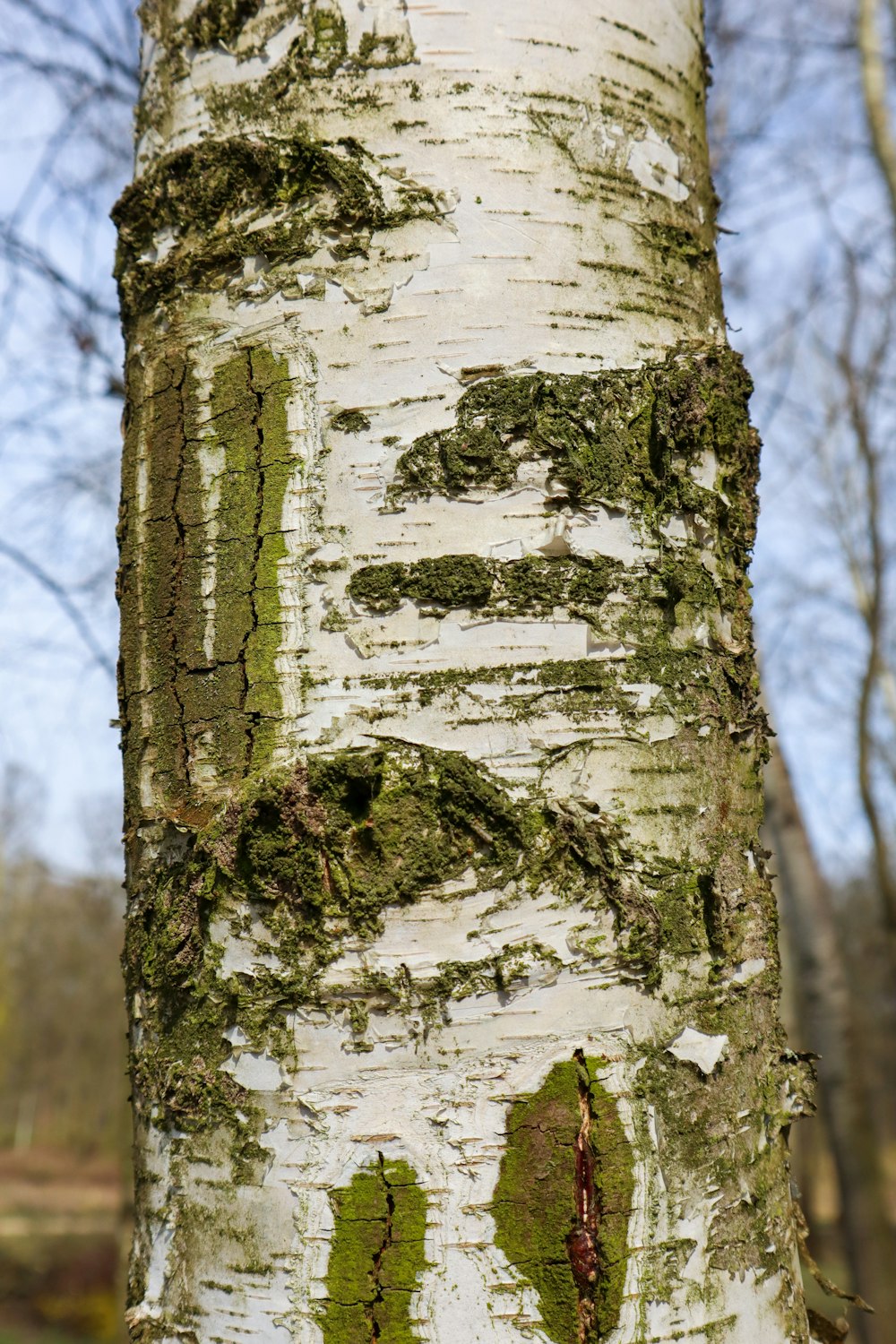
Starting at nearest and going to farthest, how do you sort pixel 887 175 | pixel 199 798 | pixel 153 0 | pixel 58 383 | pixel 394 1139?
pixel 394 1139 < pixel 199 798 < pixel 153 0 < pixel 58 383 < pixel 887 175

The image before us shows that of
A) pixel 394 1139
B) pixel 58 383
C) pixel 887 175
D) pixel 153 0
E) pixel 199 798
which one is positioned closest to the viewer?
pixel 394 1139

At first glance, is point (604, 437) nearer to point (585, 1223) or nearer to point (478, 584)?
point (478, 584)

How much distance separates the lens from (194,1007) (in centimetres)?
96

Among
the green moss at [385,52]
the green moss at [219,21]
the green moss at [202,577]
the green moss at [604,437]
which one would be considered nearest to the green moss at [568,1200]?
the green moss at [202,577]

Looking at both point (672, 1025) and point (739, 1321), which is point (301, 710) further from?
point (739, 1321)

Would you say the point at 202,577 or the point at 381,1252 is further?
the point at 202,577

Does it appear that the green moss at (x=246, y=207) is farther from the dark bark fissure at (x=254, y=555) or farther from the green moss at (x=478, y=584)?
the green moss at (x=478, y=584)

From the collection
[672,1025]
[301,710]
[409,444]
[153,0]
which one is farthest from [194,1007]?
[153,0]

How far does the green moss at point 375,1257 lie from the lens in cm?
85

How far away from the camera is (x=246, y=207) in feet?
3.45

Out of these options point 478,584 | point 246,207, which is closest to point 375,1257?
point 478,584

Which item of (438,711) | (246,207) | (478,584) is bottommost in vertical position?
(438,711)

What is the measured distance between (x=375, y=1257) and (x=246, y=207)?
40.3 inches

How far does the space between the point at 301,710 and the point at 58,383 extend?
432 centimetres
